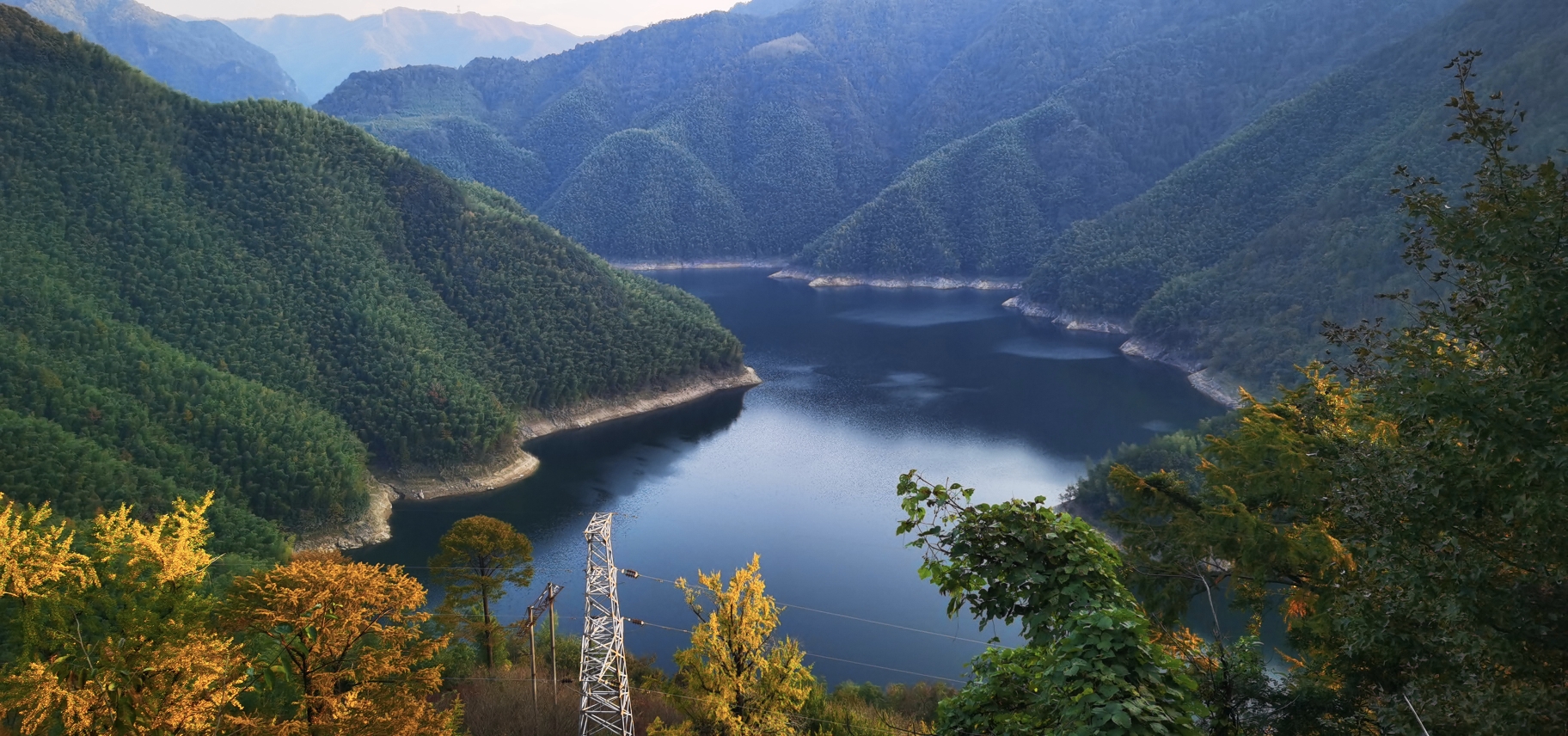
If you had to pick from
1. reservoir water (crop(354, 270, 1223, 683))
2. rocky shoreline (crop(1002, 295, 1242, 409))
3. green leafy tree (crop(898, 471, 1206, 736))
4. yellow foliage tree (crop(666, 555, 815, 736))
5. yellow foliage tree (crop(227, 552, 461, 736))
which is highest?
green leafy tree (crop(898, 471, 1206, 736))

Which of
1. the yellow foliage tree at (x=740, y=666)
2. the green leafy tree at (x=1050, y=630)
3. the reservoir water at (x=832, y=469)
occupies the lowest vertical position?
the reservoir water at (x=832, y=469)

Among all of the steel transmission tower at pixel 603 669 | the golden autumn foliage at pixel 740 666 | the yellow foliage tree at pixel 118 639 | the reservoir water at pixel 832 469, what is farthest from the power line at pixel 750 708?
the yellow foliage tree at pixel 118 639

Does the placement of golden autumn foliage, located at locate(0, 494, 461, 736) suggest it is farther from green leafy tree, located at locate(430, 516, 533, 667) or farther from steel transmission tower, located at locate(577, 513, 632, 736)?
green leafy tree, located at locate(430, 516, 533, 667)

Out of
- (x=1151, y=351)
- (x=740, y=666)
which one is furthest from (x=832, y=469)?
(x=1151, y=351)

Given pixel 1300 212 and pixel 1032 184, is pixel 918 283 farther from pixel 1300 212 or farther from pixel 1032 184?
pixel 1300 212

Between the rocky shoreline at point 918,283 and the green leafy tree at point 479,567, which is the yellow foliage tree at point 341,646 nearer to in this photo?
the green leafy tree at point 479,567

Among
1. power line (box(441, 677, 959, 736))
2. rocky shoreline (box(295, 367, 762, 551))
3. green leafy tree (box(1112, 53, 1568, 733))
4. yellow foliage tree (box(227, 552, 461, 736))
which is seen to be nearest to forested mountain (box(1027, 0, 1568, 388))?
rocky shoreline (box(295, 367, 762, 551))
